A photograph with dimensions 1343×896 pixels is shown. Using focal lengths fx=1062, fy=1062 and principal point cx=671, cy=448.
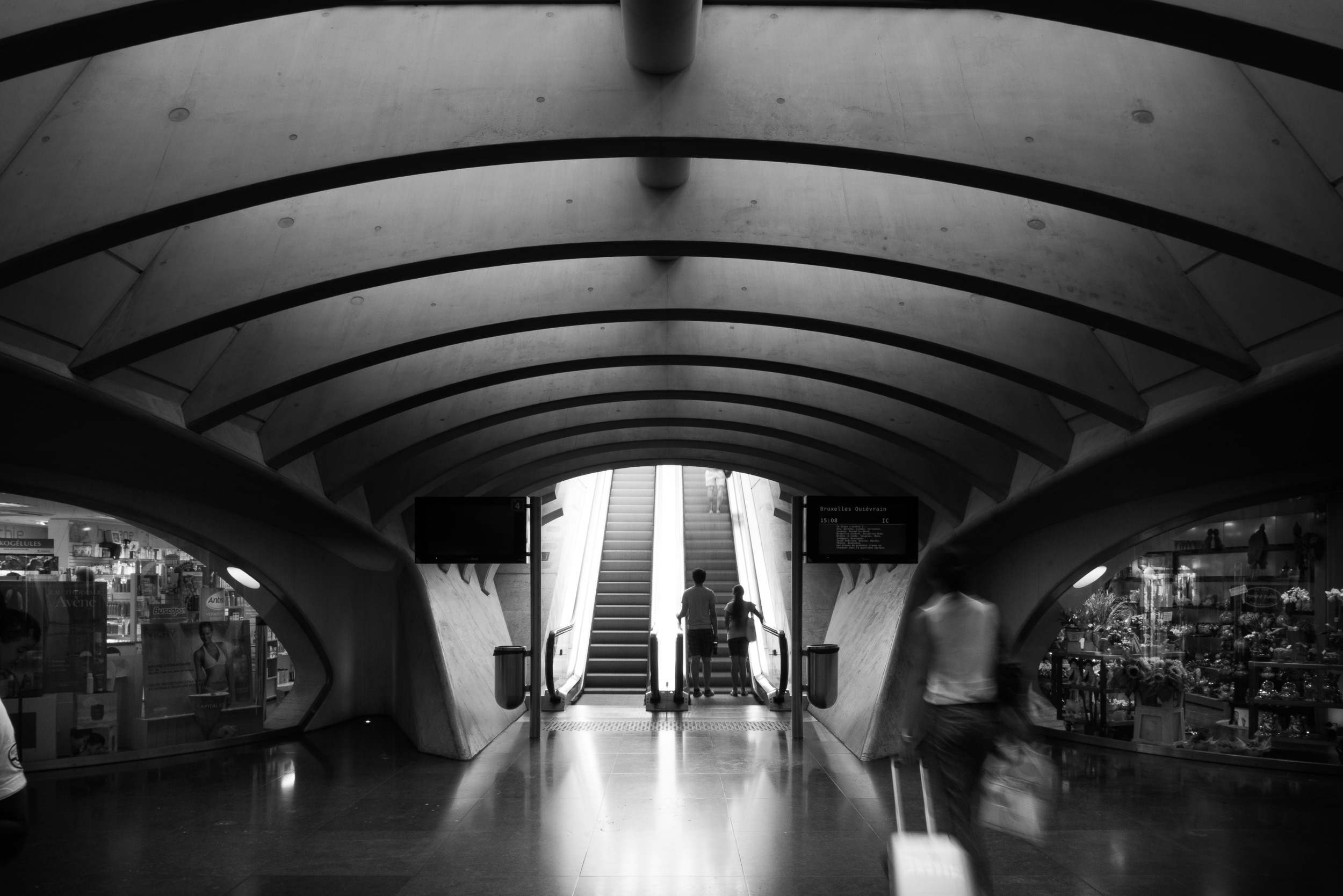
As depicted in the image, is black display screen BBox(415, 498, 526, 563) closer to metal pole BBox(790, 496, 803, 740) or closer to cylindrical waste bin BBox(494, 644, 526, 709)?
cylindrical waste bin BBox(494, 644, 526, 709)

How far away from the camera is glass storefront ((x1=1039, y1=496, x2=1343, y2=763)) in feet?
33.8

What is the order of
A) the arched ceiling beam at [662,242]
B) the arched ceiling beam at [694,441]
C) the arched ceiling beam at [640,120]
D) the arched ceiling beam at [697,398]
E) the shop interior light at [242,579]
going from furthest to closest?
1. the arched ceiling beam at [694,441]
2. the shop interior light at [242,579]
3. the arched ceiling beam at [697,398]
4. the arched ceiling beam at [662,242]
5. the arched ceiling beam at [640,120]

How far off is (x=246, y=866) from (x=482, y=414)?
19.2ft

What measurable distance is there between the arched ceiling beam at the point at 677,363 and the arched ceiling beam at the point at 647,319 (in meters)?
1.33

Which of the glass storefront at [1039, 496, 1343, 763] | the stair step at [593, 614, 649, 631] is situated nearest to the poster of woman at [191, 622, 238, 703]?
the stair step at [593, 614, 649, 631]

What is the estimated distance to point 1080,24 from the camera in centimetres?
419

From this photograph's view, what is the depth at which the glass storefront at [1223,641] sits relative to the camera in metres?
10.3

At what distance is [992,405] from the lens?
405 inches

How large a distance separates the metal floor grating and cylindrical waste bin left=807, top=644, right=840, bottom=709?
58 centimetres

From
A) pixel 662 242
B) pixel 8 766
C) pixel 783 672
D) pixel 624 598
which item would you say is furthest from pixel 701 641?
pixel 8 766

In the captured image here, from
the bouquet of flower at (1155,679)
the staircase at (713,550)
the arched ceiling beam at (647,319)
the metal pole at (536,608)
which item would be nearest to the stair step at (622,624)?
the staircase at (713,550)

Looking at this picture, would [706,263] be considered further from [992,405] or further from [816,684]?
[816,684]

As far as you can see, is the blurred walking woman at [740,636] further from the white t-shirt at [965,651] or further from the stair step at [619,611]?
the white t-shirt at [965,651]

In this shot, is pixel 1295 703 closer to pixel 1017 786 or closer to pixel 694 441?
pixel 1017 786
